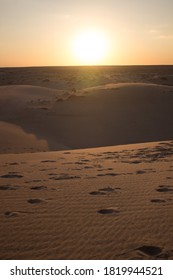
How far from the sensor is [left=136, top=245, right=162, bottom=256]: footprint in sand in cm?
354

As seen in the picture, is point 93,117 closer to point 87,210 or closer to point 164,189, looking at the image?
point 164,189

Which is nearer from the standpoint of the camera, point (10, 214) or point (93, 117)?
point (10, 214)

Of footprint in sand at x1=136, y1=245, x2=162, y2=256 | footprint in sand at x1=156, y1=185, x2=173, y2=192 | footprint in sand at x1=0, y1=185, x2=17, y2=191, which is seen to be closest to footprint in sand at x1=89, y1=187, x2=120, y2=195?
footprint in sand at x1=156, y1=185, x2=173, y2=192

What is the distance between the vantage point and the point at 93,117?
17.9 meters

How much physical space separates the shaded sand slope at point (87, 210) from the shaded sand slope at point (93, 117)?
5.78 m

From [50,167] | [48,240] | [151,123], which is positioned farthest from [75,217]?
[151,123]

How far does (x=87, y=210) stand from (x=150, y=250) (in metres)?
1.34

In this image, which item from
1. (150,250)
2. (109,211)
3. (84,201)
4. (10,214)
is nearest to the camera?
(150,250)

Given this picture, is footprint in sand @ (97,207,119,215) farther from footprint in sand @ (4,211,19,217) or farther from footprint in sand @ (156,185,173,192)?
footprint in sand @ (156,185,173,192)

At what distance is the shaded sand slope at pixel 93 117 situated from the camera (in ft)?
50.0

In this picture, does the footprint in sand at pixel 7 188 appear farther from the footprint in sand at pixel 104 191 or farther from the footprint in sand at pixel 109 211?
the footprint in sand at pixel 109 211

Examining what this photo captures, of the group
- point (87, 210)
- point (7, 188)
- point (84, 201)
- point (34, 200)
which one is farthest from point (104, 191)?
point (7, 188)

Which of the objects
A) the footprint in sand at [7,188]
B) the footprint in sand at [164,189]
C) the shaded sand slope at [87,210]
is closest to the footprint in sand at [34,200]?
the shaded sand slope at [87,210]

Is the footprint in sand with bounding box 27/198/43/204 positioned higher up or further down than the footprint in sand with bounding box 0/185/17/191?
further down
